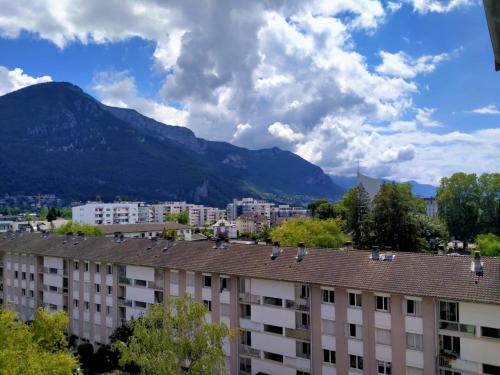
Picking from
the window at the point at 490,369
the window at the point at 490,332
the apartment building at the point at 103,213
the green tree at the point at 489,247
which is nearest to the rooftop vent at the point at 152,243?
the window at the point at 490,332

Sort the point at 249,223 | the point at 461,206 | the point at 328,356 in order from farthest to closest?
the point at 249,223, the point at 461,206, the point at 328,356

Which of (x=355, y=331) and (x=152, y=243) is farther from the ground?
(x=152, y=243)

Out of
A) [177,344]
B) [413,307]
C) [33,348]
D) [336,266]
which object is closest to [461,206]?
[336,266]

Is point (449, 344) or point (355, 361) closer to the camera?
point (449, 344)

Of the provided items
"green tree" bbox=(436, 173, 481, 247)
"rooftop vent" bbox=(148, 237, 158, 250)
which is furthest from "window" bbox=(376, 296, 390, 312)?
"green tree" bbox=(436, 173, 481, 247)

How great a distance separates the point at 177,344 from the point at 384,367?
43.2 ft

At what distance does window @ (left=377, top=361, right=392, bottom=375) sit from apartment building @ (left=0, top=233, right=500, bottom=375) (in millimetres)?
61

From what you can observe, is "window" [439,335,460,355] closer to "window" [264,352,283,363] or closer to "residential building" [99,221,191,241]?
"window" [264,352,283,363]

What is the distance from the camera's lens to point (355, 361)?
31312mm

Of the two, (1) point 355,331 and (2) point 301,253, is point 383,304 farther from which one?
(2) point 301,253

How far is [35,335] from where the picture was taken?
110ft

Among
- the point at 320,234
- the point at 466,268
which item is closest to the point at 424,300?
the point at 466,268

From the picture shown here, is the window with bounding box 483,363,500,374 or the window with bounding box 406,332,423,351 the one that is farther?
the window with bounding box 406,332,423,351

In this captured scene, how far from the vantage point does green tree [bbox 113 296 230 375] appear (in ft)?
80.3
